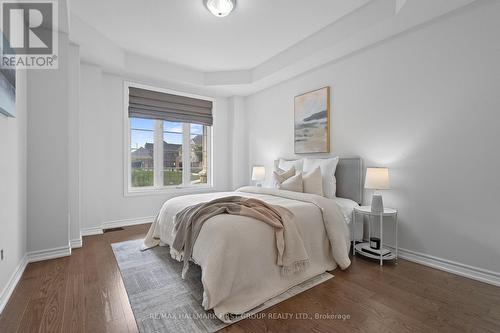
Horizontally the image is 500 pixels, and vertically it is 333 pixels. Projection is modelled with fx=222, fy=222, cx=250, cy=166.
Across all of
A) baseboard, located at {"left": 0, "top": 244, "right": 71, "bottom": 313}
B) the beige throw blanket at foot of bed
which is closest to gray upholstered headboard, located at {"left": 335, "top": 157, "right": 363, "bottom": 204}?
the beige throw blanket at foot of bed

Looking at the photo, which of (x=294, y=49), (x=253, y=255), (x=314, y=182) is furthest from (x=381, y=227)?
(x=294, y=49)

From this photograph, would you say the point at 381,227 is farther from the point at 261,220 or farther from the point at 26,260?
the point at 26,260

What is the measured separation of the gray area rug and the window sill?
63.7 inches

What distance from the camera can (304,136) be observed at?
149 inches

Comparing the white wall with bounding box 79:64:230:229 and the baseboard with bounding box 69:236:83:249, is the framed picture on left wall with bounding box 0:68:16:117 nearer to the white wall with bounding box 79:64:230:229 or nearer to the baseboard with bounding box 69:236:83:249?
the white wall with bounding box 79:64:230:229

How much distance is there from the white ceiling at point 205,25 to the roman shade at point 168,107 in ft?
2.47

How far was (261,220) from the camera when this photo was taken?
6.17 ft

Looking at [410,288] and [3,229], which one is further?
[410,288]

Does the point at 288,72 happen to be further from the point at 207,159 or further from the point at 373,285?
the point at 373,285

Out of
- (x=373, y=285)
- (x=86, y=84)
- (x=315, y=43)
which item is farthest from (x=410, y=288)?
(x=86, y=84)

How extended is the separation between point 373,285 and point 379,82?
238 centimetres

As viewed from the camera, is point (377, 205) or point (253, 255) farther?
point (377, 205)

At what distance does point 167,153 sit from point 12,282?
291 centimetres

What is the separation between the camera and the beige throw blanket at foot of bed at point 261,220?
187 centimetres
